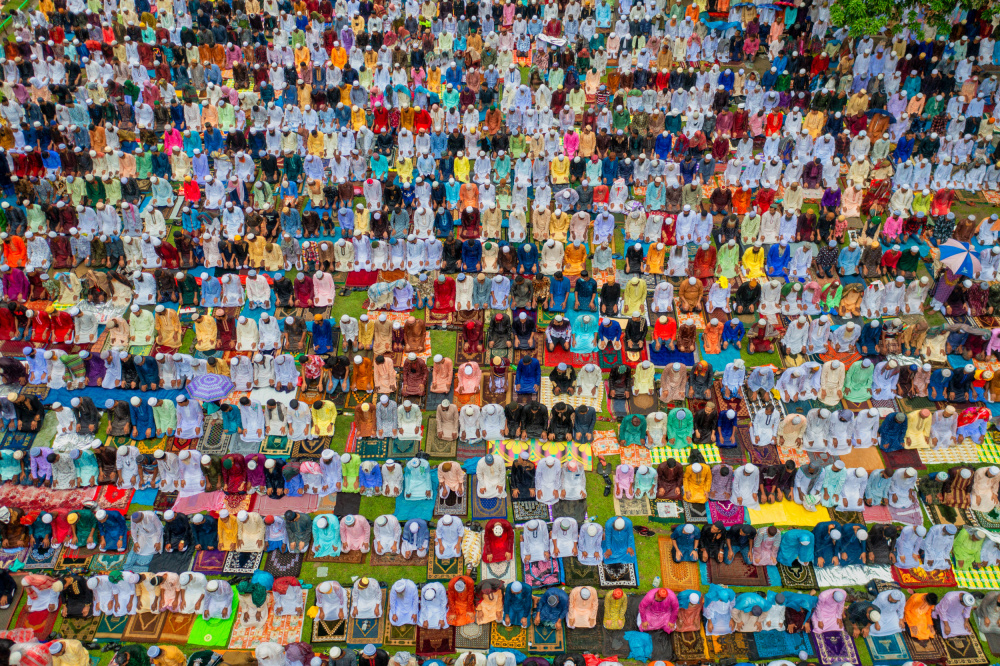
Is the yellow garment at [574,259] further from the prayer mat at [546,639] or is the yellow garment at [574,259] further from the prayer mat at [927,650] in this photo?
the prayer mat at [927,650]

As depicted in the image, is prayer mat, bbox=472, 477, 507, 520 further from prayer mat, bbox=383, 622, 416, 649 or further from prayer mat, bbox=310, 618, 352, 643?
prayer mat, bbox=310, 618, 352, 643

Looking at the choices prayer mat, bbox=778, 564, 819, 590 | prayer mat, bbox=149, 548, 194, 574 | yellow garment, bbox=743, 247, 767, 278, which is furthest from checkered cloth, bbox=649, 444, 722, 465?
prayer mat, bbox=149, 548, 194, 574

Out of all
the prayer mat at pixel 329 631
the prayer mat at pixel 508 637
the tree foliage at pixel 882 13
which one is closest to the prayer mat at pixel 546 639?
the prayer mat at pixel 508 637

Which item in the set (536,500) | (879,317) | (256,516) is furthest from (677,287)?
(256,516)

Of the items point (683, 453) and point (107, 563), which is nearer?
point (107, 563)

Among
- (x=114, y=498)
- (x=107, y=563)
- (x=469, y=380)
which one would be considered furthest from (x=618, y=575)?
(x=114, y=498)

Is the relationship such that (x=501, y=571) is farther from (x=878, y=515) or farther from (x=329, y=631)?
(x=878, y=515)

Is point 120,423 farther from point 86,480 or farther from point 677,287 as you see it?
point 677,287
